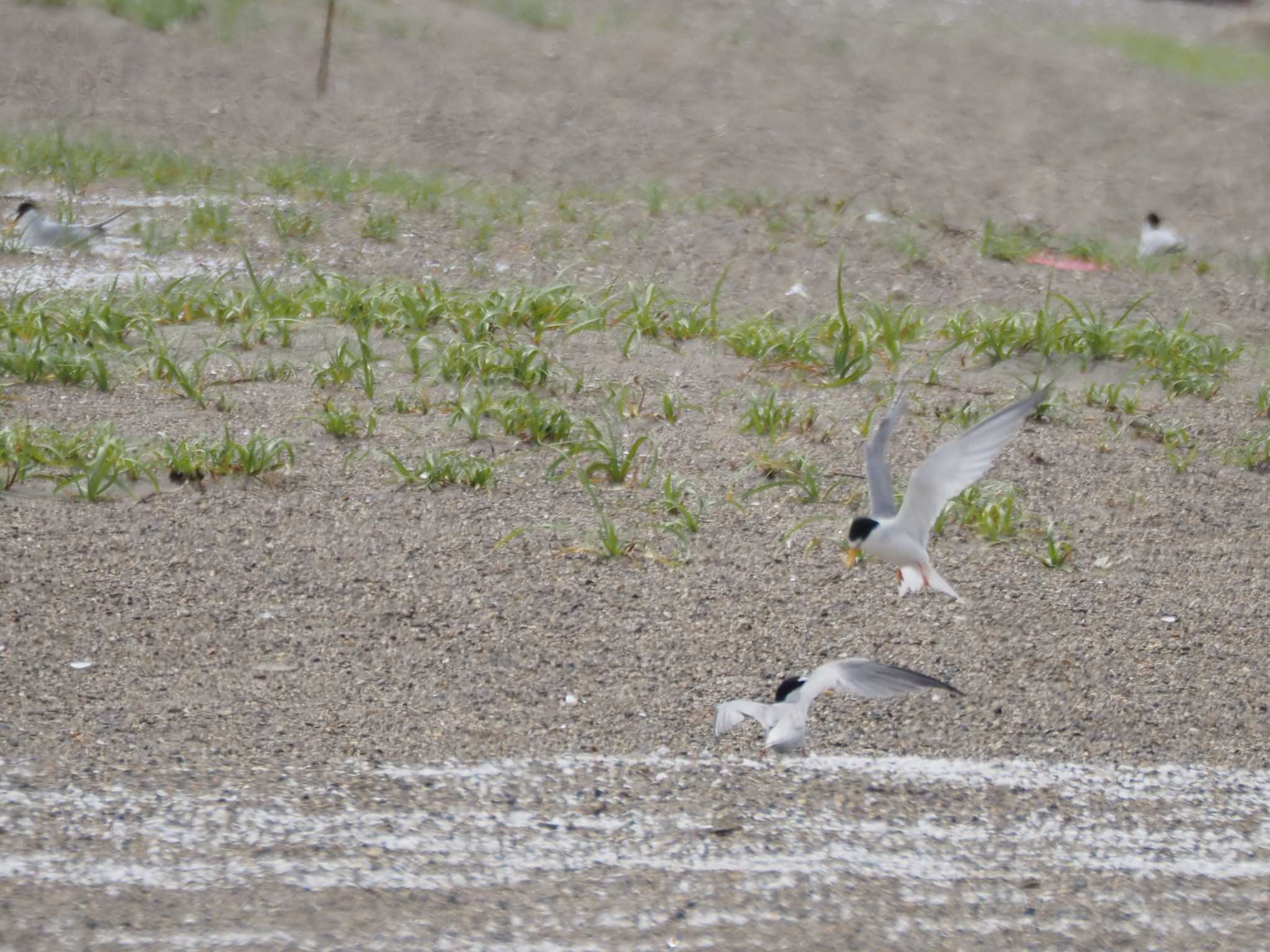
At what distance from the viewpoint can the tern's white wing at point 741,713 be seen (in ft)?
10.6

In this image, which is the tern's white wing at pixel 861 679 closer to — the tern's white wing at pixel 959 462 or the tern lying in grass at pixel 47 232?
the tern's white wing at pixel 959 462

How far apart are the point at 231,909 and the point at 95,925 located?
23 cm

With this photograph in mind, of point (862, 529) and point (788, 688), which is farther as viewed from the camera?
point (862, 529)

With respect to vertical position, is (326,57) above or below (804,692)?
above

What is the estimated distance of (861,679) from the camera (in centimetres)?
316

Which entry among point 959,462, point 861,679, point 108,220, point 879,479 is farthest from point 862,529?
point 108,220

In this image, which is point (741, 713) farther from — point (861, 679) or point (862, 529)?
point (862, 529)

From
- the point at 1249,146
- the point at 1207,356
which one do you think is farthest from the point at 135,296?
the point at 1249,146

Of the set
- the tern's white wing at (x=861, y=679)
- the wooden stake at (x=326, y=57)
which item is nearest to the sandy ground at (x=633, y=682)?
the tern's white wing at (x=861, y=679)

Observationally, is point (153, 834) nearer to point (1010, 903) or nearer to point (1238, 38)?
point (1010, 903)

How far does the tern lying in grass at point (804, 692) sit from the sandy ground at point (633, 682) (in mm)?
86

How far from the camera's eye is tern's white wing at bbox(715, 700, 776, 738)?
10.6 ft

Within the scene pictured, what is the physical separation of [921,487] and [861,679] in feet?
1.70

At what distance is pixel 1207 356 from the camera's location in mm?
5395
